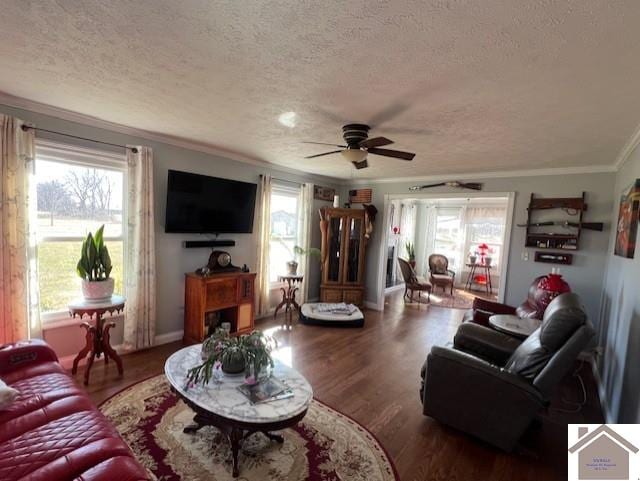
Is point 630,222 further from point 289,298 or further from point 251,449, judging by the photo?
point 289,298

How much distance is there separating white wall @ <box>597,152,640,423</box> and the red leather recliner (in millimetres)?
559

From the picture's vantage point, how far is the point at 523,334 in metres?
2.62

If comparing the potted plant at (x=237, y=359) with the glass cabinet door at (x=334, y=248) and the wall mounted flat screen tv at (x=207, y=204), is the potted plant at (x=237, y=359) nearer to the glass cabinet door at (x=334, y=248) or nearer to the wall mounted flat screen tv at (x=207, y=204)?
the wall mounted flat screen tv at (x=207, y=204)

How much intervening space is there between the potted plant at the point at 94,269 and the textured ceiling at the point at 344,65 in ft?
3.85

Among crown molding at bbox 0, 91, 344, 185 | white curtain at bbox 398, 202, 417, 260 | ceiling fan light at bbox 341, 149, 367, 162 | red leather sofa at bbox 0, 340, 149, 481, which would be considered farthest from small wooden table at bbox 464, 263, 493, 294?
red leather sofa at bbox 0, 340, 149, 481

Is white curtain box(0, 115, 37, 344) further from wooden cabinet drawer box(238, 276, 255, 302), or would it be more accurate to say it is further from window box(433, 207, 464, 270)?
window box(433, 207, 464, 270)

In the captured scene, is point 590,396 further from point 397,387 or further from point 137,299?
point 137,299

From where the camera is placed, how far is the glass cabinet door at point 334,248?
5339mm

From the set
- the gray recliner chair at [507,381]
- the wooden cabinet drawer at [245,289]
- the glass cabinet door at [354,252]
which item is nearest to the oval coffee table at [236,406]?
the gray recliner chair at [507,381]

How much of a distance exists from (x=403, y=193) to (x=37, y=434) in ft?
16.5

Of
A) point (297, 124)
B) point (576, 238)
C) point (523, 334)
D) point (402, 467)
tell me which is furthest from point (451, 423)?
point (576, 238)

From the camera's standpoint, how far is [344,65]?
162cm

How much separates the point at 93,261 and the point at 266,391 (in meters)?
2.03

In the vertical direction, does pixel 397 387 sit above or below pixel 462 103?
below
